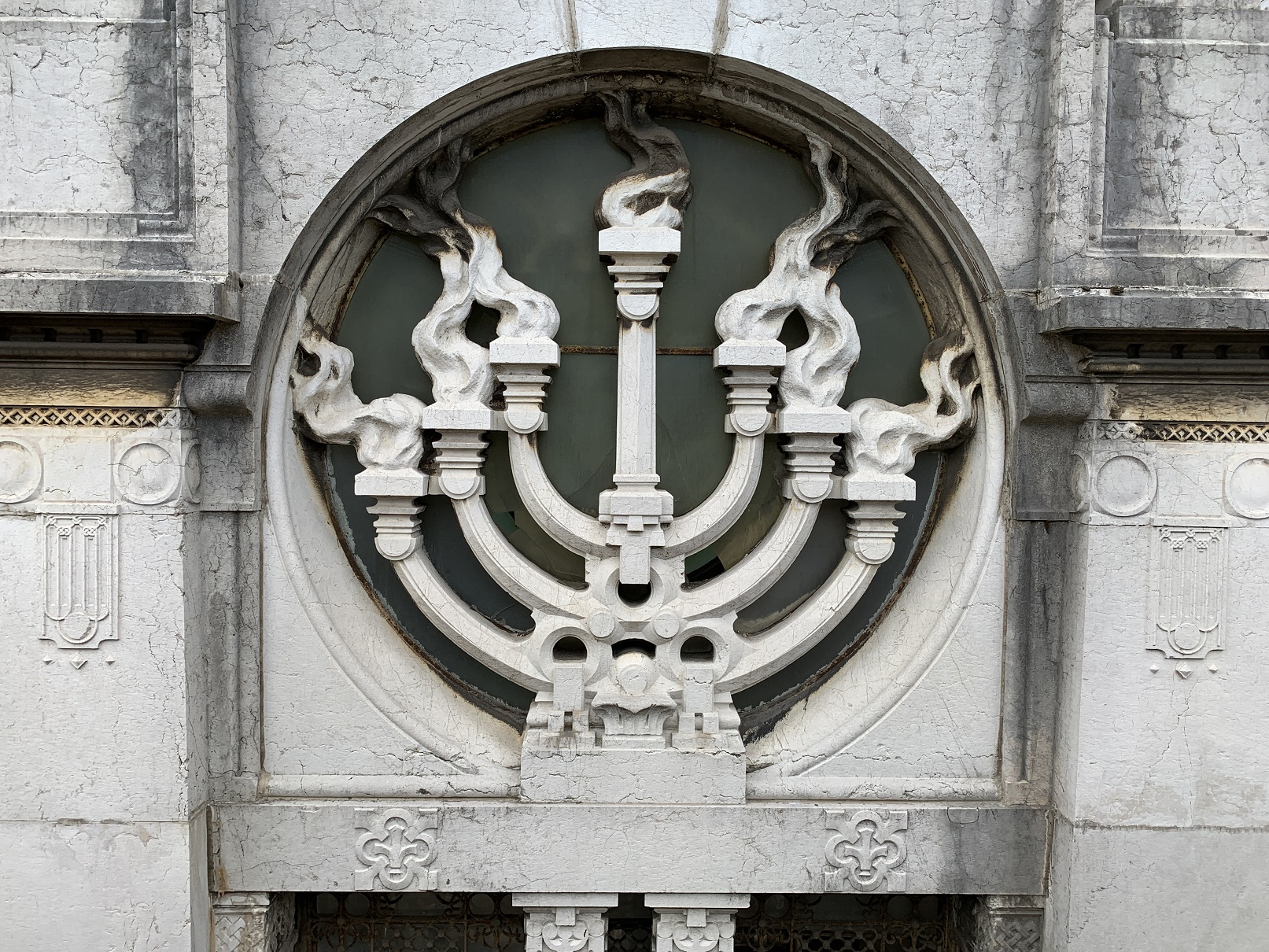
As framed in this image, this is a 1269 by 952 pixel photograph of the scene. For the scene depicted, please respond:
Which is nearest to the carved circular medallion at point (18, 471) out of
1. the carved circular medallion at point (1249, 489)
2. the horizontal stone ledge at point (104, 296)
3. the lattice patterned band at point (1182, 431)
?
the horizontal stone ledge at point (104, 296)

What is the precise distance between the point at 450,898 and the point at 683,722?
1.20m

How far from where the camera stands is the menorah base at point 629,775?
3162 mm

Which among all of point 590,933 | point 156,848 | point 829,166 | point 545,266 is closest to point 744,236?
point 829,166

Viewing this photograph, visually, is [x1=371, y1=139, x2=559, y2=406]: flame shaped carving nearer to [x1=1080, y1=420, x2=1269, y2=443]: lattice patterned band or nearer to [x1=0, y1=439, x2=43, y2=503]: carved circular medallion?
[x1=0, y1=439, x2=43, y2=503]: carved circular medallion

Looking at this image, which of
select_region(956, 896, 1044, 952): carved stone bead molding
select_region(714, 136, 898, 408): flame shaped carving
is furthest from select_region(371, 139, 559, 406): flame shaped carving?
select_region(956, 896, 1044, 952): carved stone bead molding

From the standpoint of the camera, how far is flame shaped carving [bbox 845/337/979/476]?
325cm

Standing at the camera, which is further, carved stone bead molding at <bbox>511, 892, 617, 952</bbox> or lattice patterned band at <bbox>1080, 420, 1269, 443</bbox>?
carved stone bead molding at <bbox>511, 892, 617, 952</bbox>

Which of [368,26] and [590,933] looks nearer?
[368,26]

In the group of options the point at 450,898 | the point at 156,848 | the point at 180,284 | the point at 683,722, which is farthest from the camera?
the point at 450,898

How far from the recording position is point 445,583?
3373 mm

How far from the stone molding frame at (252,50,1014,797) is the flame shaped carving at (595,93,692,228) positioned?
0.09 meters

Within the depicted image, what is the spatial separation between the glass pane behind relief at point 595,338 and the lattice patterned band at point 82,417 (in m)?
0.59

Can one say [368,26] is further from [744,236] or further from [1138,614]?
[1138,614]

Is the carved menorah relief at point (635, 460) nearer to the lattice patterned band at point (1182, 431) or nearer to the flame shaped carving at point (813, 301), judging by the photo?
the flame shaped carving at point (813, 301)
